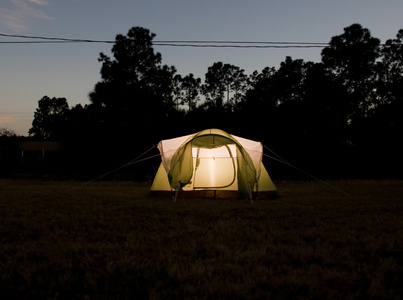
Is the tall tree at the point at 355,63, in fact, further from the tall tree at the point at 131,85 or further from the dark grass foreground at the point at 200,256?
the dark grass foreground at the point at 200,256

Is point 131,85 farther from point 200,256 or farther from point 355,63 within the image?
point 200,256

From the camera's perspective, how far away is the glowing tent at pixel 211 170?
9.73 metres

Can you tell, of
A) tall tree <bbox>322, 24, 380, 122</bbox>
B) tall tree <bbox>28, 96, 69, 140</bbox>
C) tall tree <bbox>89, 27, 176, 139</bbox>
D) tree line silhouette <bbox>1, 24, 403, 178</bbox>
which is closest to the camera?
tree line silhouette <bbox>1, 24, 403, 178</bbox>

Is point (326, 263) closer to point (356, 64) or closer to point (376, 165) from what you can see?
point (376, 165)

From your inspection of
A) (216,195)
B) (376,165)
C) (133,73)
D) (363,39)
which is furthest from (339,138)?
(216,195)

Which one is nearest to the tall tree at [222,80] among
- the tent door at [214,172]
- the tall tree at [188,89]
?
the tall tree at [188,89]

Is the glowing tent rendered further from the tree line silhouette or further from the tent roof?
the tree line silhouette

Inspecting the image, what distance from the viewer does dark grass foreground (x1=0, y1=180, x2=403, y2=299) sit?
2.81m

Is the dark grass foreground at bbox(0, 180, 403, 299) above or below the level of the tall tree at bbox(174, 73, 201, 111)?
below

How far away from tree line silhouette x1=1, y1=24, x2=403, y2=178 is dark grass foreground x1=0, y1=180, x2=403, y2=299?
706 inches

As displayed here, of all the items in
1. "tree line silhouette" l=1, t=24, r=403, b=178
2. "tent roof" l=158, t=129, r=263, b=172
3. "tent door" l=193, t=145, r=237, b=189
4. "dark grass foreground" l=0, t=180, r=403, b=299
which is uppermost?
"tree line silhouette" l=1, t=24, r=403, b=178

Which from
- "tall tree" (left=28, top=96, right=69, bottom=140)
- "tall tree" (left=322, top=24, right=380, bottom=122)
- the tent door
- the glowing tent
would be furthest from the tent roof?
"tall tree" (left=28, top=96, right=69, bottom=140)

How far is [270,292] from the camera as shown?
2.77 meters

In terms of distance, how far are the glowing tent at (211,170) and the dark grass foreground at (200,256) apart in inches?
129
